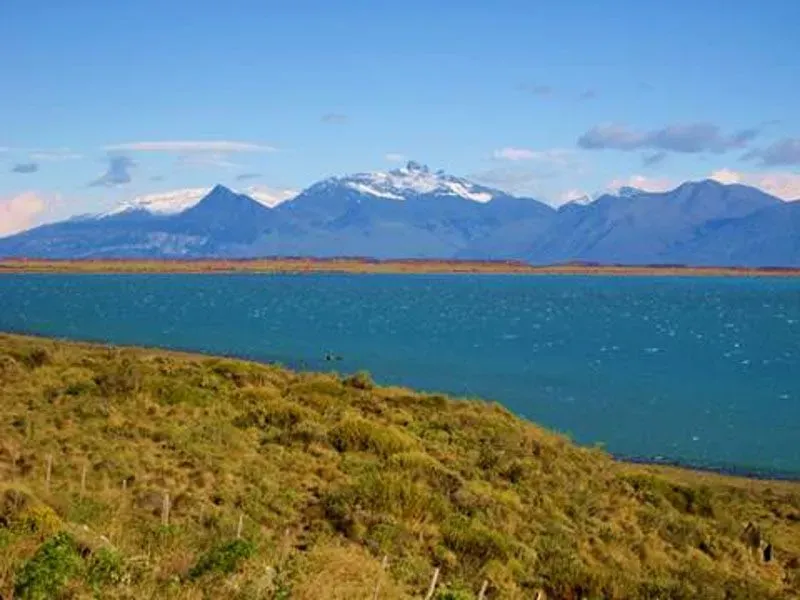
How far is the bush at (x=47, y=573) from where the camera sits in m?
9.71

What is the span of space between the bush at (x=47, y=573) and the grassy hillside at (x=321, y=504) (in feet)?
0.08

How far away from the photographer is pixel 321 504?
1922 cm

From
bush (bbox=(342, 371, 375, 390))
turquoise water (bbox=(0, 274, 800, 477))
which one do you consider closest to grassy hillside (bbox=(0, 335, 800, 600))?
bush (bbox=(342, 371, 375, 390))

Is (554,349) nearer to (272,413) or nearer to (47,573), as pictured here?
(272,413)

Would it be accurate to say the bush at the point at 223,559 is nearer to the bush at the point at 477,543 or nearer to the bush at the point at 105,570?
the bush at the point at 105,570

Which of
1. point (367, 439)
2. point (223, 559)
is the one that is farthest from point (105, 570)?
point (367, 439)

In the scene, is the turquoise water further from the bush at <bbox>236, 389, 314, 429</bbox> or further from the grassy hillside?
the bush at <bbox>236, 389, 314, 429</bbox>

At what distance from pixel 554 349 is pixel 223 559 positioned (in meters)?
69.2

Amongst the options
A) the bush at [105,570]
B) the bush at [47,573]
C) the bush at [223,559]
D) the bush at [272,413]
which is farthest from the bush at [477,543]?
the bush at [47,573]

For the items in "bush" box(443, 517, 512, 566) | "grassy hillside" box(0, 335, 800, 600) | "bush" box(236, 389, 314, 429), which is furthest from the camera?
"bush" box(236, 389, 314, 429)

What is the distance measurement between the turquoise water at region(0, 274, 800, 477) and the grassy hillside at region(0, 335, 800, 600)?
1316 centimetres

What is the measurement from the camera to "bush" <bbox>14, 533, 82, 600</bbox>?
9711mm

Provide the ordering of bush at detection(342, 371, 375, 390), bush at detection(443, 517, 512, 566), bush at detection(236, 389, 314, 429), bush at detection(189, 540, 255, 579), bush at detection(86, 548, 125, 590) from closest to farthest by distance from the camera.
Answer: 1. bush at detection(86, 548, 125, 590)
2. bush at detection(189, 540, 255, 579)
3. bush at detection(443, 517, 512, 566)
4. bush at detection(236, 389, 314, 429)
5. bush at detection(342, 371, 375, 390)

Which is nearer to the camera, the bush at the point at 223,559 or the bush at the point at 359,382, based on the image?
the bush at the point at 223,559
